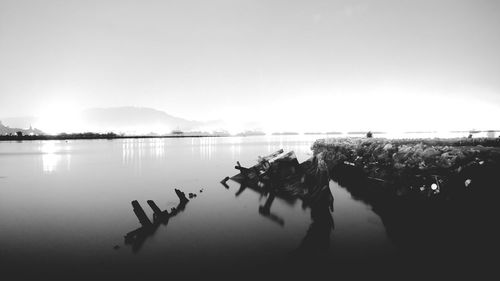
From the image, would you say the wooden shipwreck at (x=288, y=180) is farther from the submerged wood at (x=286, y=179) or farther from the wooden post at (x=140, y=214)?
the wooden post at (x=140, y=214)

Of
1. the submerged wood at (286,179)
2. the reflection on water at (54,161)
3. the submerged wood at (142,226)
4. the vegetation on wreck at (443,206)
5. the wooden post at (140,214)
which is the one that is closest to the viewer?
the vegetation on wreck at (443,206)

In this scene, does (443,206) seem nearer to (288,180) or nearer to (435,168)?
(435,168)

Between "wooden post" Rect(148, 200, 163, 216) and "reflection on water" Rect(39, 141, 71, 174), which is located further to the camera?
"reflection on water" Rect(39, 141, 71, 174)

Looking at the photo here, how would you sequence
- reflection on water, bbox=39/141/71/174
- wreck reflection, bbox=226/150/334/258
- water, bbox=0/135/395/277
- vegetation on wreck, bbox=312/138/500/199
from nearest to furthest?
water, bbox=0/135/395/277, wreck reflection, bbox=226/150/334/258, vegetation on wreck, bbox=312/138/500/199, reflection on water, bbox=39/141/71/174

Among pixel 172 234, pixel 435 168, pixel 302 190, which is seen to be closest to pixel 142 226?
pixel 172 234

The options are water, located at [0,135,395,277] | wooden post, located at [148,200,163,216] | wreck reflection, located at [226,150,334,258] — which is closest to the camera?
water, located at [0,135,395,277]

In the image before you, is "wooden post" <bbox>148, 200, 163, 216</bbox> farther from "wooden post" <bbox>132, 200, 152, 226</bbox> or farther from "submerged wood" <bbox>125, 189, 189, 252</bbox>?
"wooden post" <bbox>132, 200, 152, 226</bbox>

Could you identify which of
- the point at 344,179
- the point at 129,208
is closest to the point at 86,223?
the point at 129,208

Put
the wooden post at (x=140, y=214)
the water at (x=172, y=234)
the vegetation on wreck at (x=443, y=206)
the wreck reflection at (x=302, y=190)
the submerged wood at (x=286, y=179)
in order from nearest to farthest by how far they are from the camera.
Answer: the water at (x=172, y=234) → the vegetation on wreck at (x=443, y=206) → the wreck reflection at (x=302, y=190) → the wooden post at (x=140, y=214) → the submerged wood at (x=286, y=179)

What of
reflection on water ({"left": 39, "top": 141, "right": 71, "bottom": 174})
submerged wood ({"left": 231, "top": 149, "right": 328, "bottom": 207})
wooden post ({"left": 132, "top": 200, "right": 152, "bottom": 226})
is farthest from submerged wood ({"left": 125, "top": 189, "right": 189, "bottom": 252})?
reflection on water ({"left": 39, "top": 141, "right": 71, "bottom": 174})

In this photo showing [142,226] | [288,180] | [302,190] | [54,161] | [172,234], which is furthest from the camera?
[54,161]

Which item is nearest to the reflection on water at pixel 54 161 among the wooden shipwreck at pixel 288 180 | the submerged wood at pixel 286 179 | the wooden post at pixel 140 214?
the submerged wood at pixel 286 179

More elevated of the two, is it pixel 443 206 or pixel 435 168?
pixel 435 168

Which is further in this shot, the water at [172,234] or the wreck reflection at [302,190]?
the wreck reflection at [302,190]
